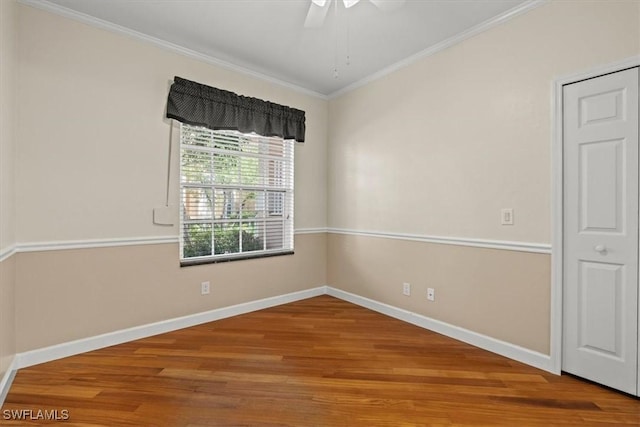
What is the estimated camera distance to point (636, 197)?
1903mm

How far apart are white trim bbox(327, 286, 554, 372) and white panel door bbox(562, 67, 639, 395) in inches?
7.1

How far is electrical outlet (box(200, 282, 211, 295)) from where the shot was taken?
3.19m

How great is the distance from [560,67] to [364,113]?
192 cm

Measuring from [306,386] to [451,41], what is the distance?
10.1 ft

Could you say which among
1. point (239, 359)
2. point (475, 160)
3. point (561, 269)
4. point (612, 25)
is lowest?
point (239, 359)

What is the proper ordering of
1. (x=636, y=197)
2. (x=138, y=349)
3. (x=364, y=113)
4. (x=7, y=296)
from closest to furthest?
(x=636, y=197)
(x=7, y=296)
(x=138, y=349)
(x=364, y=113)

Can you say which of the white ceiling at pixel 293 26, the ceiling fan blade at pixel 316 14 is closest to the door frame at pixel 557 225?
the white ceiling at pixel 293 26

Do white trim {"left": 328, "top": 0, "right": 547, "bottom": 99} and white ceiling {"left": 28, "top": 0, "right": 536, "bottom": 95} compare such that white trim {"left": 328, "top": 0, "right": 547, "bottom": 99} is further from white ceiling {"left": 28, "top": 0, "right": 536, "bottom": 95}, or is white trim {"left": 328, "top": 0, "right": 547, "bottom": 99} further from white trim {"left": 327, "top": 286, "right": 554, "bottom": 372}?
white trim {"left": 327, "top": 286, "right": 554, "bottom": 372}

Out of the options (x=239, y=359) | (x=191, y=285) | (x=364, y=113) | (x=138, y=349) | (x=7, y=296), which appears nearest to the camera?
(x=7, y=296)

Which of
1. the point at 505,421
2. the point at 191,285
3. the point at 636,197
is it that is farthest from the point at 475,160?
→ the point at 191,285

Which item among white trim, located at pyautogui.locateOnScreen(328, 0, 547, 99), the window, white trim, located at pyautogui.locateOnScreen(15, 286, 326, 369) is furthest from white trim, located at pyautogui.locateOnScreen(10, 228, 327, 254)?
white trim, located at pyautogui.locateOnScreen(328, 0, 547, 99)

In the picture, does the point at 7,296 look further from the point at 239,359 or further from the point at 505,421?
the point at 505,421

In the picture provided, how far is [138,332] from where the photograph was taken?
2.78 m

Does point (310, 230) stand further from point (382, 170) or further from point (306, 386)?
point (306, 386)
